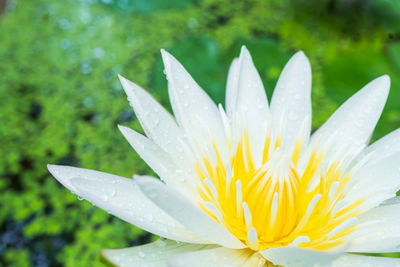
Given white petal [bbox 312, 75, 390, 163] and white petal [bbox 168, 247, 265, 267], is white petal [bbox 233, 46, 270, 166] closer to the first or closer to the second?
white petal [bbox 312, 75, 390, 163]

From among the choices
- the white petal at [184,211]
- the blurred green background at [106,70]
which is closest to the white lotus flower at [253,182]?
the white petal at [184,211]

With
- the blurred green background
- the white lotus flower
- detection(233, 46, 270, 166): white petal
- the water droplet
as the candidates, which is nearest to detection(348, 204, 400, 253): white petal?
the white lotus flower

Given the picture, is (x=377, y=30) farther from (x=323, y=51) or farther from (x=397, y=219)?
(x=397, y=219)

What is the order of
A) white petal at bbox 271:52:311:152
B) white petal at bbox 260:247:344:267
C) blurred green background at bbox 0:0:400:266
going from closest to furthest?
1. white petal at bbox 260:247:344:267
2. white petal at bbox 271:52:311:152
3. blurred green background at bbox 0:0:400:266

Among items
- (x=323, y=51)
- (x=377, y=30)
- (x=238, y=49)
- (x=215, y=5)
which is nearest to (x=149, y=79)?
(x=238, y=49)

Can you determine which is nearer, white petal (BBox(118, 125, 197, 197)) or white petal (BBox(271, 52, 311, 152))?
white petal (BBox(118, 125, 197, 197))

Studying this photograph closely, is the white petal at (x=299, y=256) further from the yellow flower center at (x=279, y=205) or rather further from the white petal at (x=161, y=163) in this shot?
the white petal at (x=161, y=163)
